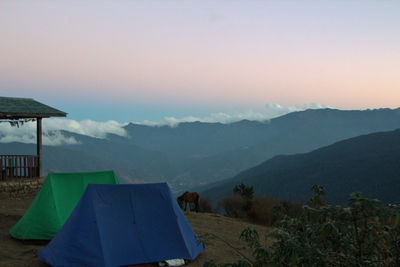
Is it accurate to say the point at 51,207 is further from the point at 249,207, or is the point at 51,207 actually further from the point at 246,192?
A: the point at 246,192

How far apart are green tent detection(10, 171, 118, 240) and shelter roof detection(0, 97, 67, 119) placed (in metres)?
6.10

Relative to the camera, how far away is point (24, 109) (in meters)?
15.0

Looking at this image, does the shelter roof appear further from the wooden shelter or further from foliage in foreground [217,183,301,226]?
foliage in foreground [217,183,301,226]

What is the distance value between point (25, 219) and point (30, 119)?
8.29m

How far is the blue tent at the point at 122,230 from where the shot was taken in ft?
22.5

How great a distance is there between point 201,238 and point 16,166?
12.2m

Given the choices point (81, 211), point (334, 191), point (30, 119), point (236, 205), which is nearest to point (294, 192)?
point (334, 191)

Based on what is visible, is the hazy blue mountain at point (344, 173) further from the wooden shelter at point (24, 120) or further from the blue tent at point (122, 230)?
the blue tent at point (122, 230)

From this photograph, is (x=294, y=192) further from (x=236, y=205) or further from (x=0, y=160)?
(x=0, y=160)

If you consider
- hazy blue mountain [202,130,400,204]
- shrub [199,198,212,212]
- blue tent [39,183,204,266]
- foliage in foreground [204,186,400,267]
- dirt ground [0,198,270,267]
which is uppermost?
foliage in foreground [204,186,400,267]

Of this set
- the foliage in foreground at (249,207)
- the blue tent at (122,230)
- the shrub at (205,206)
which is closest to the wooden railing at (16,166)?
the blue tent at (122,230)

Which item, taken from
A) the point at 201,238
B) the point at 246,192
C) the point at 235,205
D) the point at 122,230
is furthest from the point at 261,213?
the point at 201,238

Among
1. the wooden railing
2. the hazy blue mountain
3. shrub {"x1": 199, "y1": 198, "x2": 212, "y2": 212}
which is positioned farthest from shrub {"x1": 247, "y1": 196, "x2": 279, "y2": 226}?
the hazy blue mountain

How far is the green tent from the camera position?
887 centimetres
